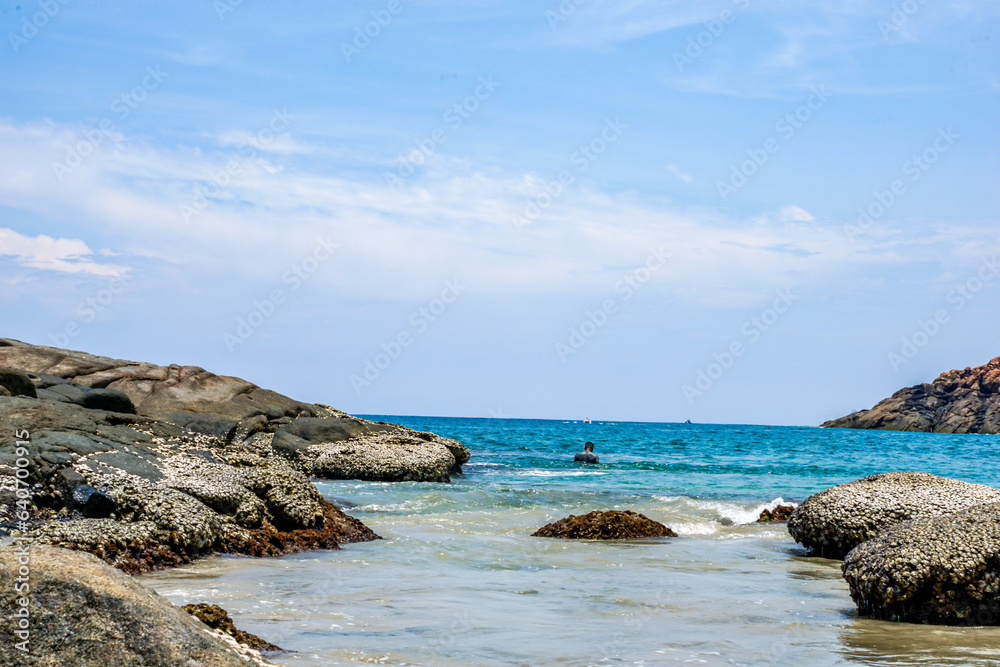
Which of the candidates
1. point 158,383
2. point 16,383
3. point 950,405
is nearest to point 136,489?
point 16,383

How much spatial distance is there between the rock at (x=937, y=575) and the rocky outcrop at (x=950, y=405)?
105 meters

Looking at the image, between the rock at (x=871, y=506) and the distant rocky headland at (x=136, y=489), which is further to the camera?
the rock at (x=871, y=506)

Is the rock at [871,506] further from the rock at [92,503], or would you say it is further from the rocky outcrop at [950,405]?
the rocky outcrop at [950,405]

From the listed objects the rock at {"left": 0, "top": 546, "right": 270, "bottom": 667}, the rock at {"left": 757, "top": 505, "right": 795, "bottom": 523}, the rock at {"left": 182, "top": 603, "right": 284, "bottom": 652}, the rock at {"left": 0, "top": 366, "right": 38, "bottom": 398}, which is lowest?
the rock at {"left": 757, "top": 505, "right": 795, "bottom": 523}

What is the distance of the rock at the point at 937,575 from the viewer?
24.5ft

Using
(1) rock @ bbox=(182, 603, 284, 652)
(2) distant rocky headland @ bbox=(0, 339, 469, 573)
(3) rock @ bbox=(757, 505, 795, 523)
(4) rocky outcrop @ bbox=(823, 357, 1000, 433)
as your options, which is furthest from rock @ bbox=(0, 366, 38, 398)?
(4) rocky outcrop @ bbox=(823, 357, 1000, 433)

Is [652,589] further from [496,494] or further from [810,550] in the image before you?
[496,494]

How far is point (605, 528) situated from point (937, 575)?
6923mm

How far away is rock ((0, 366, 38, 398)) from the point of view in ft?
47.0

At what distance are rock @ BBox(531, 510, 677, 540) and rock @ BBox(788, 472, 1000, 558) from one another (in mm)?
2473

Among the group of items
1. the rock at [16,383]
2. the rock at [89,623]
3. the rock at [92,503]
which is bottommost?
the rock at [92,503]

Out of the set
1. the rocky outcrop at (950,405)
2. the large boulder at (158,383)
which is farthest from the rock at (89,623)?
the rocky outcrop at (950,405)

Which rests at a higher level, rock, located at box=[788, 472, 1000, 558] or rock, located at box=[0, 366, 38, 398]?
rock, located at box=[0, 366, 38, 398]

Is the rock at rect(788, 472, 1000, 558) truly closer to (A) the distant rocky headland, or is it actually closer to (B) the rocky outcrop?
(A) the distant rocky headland
